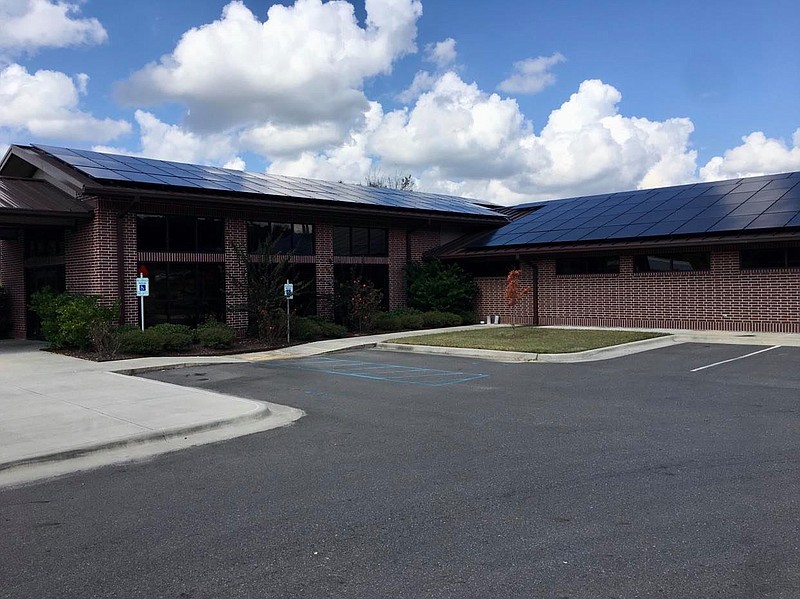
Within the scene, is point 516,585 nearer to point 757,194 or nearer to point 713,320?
point 713,320

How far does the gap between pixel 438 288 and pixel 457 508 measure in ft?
66.9

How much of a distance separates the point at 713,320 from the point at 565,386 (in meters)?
12.1

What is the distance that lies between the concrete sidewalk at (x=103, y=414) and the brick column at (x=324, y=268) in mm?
7990

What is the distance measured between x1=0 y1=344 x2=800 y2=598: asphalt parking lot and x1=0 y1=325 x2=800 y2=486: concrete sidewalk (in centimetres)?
59

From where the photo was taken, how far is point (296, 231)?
22.9 meters

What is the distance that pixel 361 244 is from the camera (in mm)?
→ 25094

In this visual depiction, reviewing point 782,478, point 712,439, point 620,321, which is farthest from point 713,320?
point 782,478

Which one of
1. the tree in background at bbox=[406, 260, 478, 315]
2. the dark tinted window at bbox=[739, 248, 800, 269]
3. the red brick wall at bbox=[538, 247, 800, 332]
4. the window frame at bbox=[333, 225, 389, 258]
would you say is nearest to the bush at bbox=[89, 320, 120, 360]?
the window frame at bbox=[333, 225, 389, 258]

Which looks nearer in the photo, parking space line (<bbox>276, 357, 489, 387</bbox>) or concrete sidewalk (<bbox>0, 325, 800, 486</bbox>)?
concrete sidewalk (<bbox>0, 325, 800, 486</bbox>)

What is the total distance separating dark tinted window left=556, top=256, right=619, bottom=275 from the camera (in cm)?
2353

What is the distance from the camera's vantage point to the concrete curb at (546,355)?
15.0m

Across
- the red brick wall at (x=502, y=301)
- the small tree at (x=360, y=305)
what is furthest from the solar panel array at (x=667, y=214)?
the small tree at (x=360, y=305)

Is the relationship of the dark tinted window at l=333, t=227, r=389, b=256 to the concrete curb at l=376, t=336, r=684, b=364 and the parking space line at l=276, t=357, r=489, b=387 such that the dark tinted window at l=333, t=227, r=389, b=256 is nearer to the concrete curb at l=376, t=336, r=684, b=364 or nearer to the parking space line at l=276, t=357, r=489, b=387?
the concrete curb at l=376, t=336, r=684, b=364

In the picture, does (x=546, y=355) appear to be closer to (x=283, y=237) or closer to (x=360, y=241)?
(x=283, y=237)
